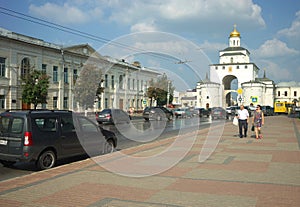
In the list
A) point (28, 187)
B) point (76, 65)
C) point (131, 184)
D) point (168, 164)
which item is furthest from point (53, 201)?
point (76, 65)

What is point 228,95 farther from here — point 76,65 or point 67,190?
point 67,190

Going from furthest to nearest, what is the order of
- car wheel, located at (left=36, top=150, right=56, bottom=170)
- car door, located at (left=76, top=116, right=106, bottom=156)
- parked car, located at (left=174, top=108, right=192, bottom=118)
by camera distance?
parked car, located at (left=174, top=108, right=192, bottom=118) → car door, located at (left=76, top=116, right=106, bottom=156) → car wheel, located at (left=36, top=150, right=56, bottom=170)

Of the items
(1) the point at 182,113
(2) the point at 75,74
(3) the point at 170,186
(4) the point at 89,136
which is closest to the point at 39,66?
(2) the point at 75,74

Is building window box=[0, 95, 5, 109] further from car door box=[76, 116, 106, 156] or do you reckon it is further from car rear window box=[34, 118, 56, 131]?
car rear window box=[34, 118, 56, 131]

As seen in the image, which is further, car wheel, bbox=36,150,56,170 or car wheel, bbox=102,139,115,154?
car wheel, bbox=102,139,115,154

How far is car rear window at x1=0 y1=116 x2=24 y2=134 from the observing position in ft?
30.2

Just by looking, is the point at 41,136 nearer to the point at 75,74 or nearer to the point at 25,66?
the point at 25,66

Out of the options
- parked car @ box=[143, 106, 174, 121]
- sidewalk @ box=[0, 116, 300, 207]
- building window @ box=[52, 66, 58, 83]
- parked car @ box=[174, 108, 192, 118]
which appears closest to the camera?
sidewalk @ box=[0, 116, 300, 207]

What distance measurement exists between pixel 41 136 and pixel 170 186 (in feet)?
13.6

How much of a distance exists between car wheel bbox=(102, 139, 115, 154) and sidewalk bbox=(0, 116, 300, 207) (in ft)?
5.80

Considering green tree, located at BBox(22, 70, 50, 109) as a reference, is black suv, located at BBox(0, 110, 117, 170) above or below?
below

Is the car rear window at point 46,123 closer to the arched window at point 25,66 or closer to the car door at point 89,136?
the car door at point 89,136

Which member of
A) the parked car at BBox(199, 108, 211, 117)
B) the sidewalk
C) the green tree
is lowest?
the sidewalk

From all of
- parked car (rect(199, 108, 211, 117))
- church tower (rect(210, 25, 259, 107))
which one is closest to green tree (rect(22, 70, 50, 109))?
parked car (rect(199, 108, 211, 117))
